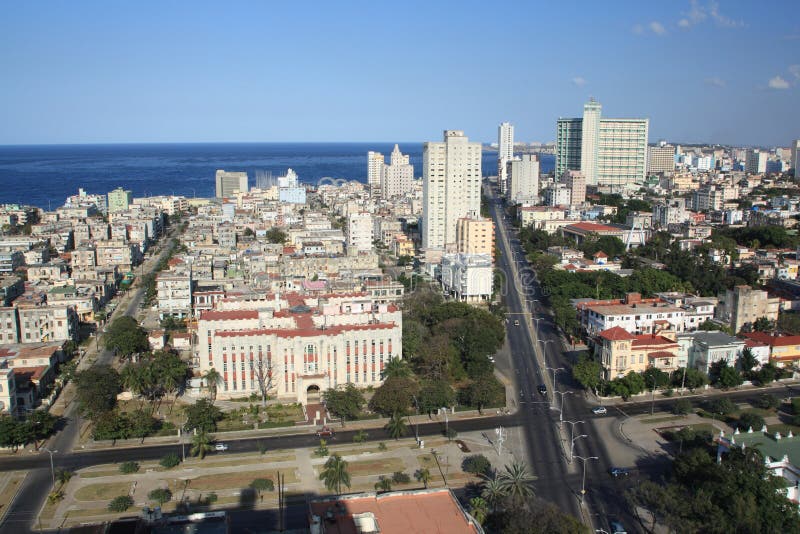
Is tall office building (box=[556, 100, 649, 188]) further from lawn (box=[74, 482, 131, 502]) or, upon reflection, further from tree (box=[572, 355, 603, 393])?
lawn (box=[74, 482, 131, 502])

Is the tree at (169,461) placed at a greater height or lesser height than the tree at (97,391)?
lesser

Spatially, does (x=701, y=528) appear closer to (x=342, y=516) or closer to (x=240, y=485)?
(x=342, y=516)

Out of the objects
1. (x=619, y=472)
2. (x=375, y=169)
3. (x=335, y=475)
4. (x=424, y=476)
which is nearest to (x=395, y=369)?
(x=424, y=476)

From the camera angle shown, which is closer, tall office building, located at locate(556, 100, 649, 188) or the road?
the road

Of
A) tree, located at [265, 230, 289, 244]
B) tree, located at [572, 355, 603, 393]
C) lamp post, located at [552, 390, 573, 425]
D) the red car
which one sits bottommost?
the red car

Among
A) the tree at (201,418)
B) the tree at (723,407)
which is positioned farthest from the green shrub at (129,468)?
the tree at (723,407)

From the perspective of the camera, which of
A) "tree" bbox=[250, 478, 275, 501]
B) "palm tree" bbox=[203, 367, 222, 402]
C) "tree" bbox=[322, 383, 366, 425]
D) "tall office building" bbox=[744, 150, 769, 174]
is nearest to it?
"tree" bbox=[250, 478, 275, 501]

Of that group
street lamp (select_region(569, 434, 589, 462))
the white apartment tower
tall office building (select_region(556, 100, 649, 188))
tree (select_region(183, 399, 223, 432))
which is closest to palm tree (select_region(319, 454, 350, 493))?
tree (select_region(183, 399, 223, 432))

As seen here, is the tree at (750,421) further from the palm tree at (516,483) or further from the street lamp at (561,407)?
the palm tree at (516,483)
